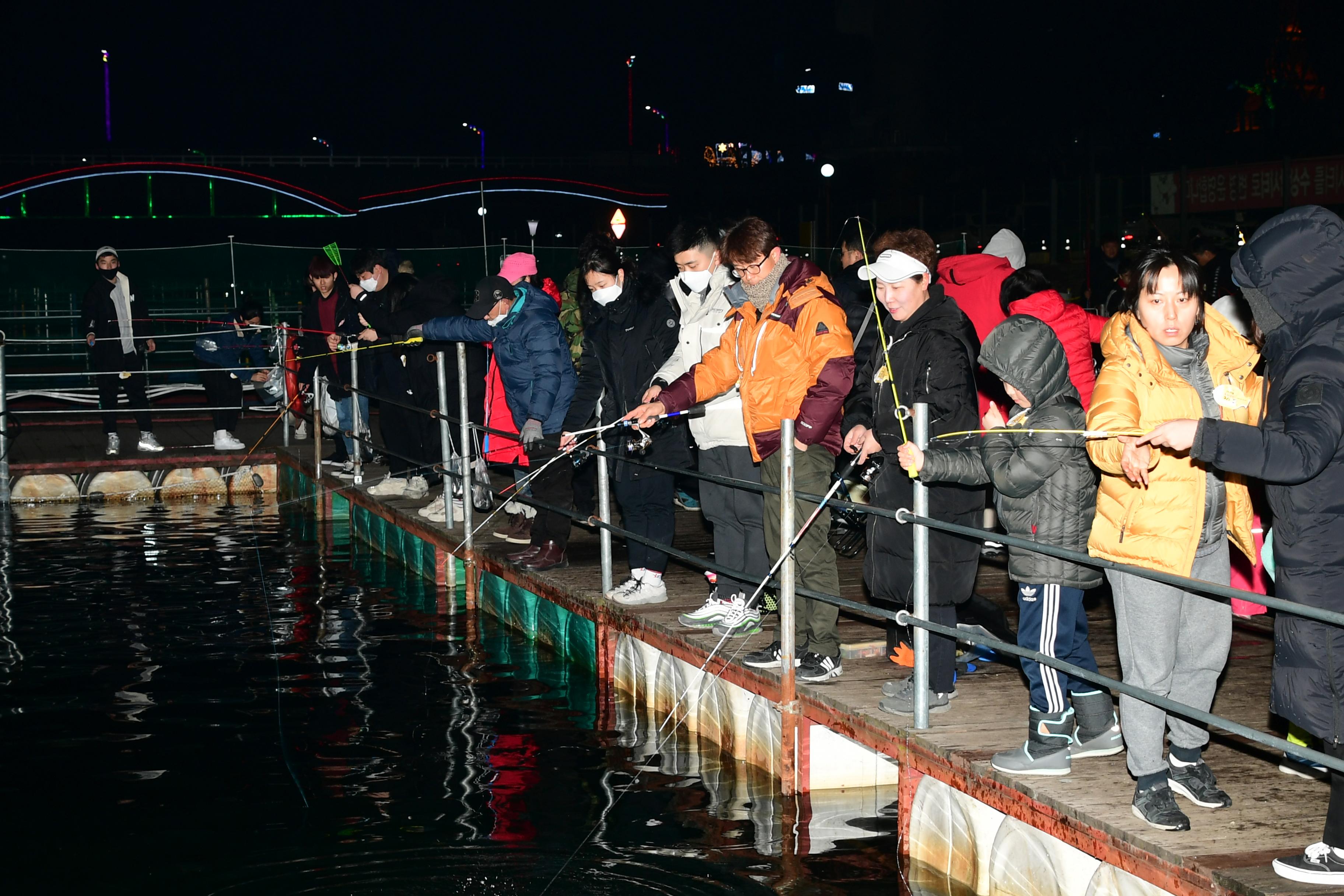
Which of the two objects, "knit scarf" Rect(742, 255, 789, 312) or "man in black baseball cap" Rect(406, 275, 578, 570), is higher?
"knit scarf" Rect(742, 255, 789, 312)

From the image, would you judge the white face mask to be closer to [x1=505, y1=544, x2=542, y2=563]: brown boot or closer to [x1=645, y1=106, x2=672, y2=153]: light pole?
[x1=505, y1=544, x2=542, y2=563]: brown boot

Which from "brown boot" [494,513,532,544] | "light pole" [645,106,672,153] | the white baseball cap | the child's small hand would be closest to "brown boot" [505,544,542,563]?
"brown boot" [494,513,532,544]

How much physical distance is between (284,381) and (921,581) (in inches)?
423

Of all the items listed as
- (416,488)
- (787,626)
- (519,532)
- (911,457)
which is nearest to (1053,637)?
(911,457)

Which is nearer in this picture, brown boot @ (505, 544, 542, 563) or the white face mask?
the white face mask

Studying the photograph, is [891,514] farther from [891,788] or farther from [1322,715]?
[1322,715]

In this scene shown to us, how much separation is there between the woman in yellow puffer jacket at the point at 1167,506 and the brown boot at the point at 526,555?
4.64 m

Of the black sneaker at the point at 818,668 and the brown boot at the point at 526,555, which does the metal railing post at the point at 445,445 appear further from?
the black sneaker at the point at 818,668

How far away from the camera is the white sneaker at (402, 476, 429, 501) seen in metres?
10.8

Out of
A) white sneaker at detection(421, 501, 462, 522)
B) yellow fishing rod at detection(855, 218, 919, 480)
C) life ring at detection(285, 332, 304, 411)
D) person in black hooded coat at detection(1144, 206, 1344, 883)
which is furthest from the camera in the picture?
life ring at detection(285, 332, 304, 411)

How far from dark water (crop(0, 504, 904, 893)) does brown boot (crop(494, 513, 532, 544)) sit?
1.72 feet

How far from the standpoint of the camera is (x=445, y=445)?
362 inches

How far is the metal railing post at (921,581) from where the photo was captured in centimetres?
443

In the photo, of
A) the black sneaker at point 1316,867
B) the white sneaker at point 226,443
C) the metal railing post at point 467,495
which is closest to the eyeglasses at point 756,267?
the black sneaker at point 1316,867
